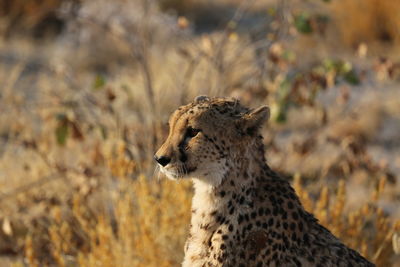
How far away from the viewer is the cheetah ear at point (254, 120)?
105 inches

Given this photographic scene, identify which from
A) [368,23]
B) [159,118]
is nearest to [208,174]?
[159,118]

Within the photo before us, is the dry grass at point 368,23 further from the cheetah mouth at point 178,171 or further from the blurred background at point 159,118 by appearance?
the cheetah mouth at point 178,171

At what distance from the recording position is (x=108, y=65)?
31.2 ft

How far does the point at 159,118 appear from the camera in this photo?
4.95 meters

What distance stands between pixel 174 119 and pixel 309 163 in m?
3.91

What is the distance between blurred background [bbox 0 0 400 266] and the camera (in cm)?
390

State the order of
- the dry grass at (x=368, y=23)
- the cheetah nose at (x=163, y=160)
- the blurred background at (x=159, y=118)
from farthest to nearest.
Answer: the dry grass at (x=368, y=23)
the blurred background at (x=159, y=118)
the cheetah nose at (x=163, y=160)

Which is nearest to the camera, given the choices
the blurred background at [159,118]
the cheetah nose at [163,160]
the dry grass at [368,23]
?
the cheetah nose at [163,160]

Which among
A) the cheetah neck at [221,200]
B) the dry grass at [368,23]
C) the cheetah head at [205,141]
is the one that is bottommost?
the cheetah neck at [221,200]

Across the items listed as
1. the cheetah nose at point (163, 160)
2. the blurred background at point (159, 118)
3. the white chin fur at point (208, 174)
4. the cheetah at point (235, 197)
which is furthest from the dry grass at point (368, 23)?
the cheetah nose at point (163, 160)

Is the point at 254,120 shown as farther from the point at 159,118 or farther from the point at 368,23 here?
the point at 368,23

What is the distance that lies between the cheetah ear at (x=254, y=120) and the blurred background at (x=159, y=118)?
815 millimetres

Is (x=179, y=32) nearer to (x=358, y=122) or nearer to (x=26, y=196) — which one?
(x=26, y=196)

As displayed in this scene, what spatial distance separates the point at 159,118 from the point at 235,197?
227 centimetres
